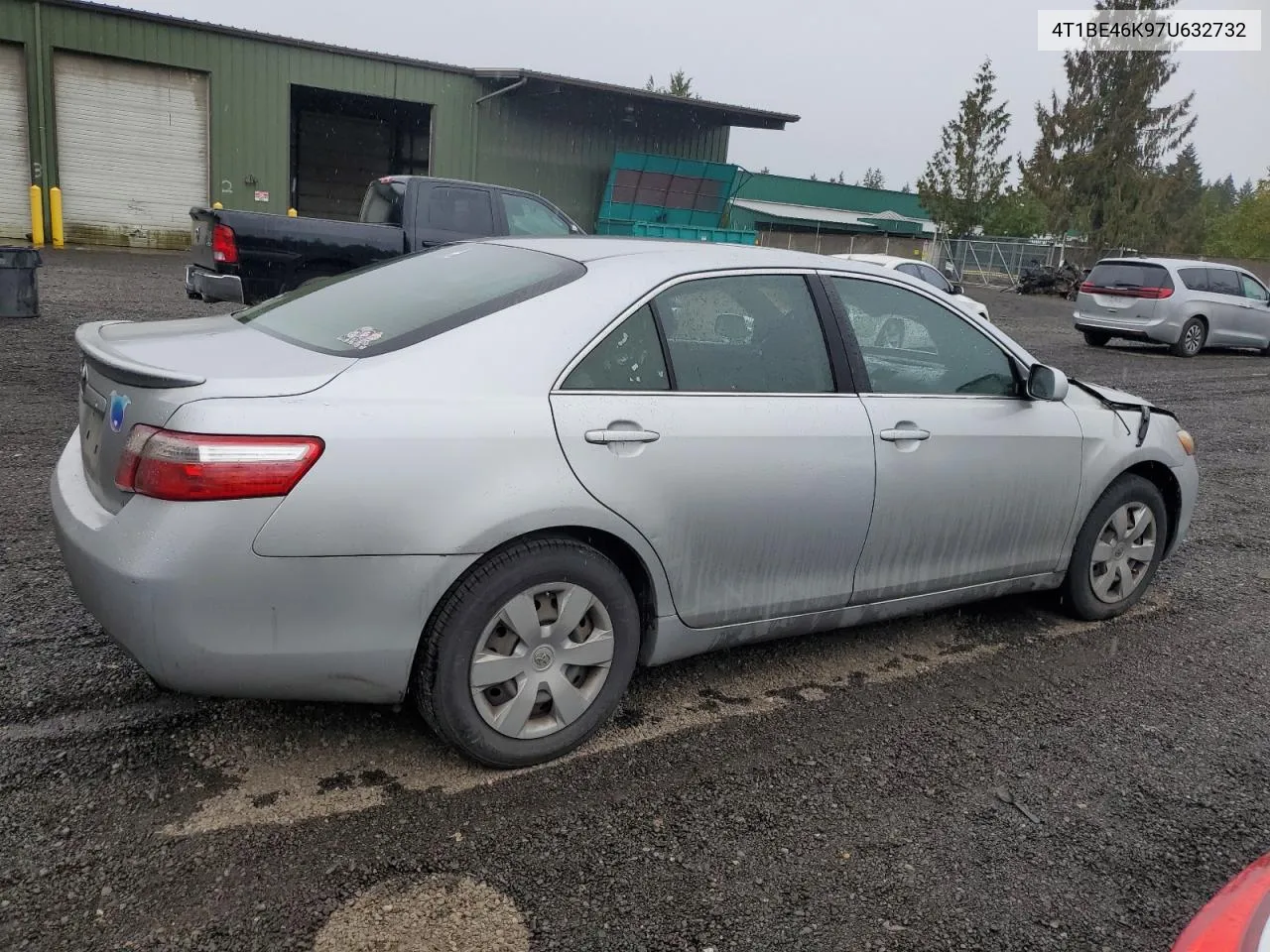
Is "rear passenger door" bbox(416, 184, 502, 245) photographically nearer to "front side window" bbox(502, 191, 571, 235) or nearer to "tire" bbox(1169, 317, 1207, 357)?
"front side window" bbox(502, 191, 571, 235)

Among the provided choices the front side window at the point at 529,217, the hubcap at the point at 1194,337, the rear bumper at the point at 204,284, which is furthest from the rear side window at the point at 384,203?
the hubcap at the point at 1194,337

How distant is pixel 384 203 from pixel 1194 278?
44.8ft

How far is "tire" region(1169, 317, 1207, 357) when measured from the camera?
17.1 meters

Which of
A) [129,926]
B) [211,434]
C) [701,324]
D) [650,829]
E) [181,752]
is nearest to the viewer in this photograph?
[129,926]

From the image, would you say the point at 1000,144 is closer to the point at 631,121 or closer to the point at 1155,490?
the point at 631,121

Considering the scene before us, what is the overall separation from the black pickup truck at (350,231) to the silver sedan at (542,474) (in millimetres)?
5334

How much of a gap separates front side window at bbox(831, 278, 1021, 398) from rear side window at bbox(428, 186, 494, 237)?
734 centimetres

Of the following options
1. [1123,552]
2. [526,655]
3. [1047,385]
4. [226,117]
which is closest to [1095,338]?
[1123,552]

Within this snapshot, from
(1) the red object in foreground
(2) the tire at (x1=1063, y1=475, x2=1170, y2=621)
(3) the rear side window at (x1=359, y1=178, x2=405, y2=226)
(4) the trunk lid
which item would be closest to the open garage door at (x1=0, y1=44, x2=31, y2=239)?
(3) the rear side window at (x1=359, y1=178, x2=405, y2=226)

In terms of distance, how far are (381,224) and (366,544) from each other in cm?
868

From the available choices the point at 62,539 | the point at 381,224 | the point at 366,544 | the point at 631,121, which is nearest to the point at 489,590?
the point at 366,544

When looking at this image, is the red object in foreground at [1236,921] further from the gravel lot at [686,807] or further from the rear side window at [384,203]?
the rear side window at [384,203]

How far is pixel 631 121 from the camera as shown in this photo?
27219 mm

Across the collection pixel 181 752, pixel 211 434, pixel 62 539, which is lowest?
pixel 181 752
